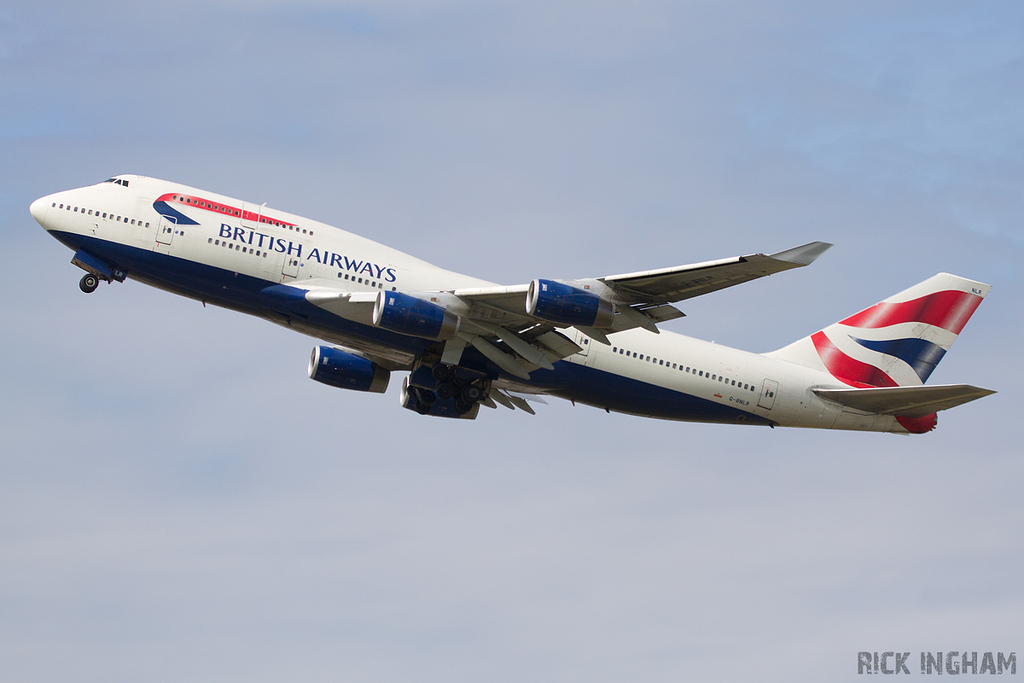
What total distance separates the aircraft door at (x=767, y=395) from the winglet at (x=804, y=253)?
38.5 feet

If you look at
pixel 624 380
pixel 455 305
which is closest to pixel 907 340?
pixel 624 380

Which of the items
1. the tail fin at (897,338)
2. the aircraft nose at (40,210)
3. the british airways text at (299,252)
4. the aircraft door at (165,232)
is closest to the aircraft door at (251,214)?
the british airways text at (299,252)

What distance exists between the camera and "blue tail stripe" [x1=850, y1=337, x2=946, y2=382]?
140ft

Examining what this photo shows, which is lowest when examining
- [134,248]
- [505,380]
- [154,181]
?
[505,380]

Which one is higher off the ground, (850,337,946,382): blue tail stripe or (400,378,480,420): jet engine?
(850,337,946,382): blue tail stripe

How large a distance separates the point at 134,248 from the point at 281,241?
4.59 metres

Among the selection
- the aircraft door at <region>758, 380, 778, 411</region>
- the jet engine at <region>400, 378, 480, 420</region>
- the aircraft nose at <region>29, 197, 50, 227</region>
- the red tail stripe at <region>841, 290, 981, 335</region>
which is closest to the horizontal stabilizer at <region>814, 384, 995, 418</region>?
the aircraft door at <region>758, 380, 778, 411</region>

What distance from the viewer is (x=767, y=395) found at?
3925 centimetres

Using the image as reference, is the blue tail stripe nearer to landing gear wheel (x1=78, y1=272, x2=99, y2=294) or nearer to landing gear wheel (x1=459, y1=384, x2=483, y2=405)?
landing gear wheel (x1=459, y1=384, x2=483, y2=405)

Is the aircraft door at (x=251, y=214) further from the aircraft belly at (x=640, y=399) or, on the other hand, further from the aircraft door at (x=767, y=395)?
the aircraft door at (x=767, y=395)

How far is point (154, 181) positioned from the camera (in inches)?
1401

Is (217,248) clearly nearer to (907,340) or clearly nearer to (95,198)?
(95,198)

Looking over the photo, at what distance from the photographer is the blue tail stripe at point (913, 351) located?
42.7 m

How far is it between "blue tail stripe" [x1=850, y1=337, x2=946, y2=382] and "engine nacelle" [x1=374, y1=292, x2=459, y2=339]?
1828cm
